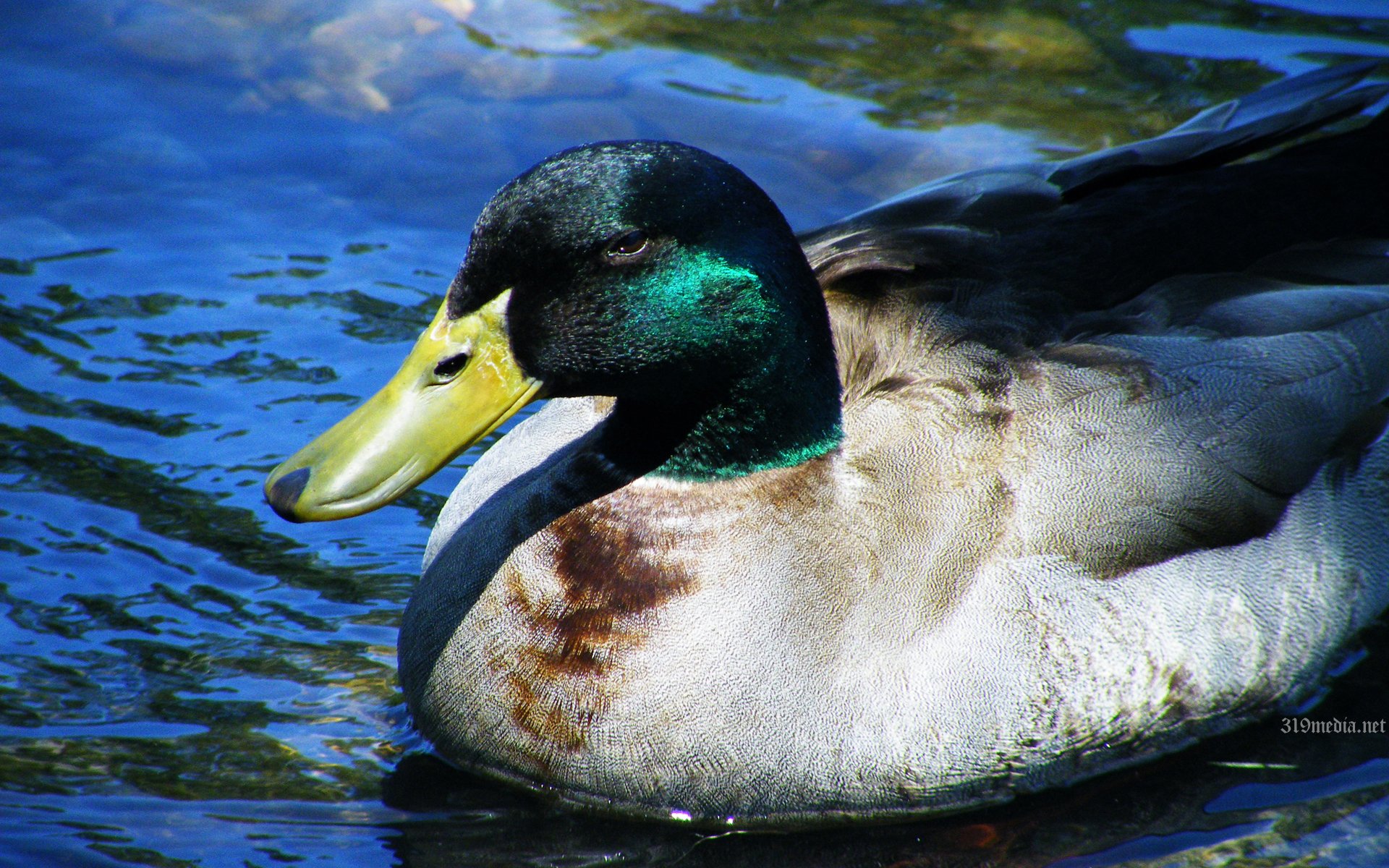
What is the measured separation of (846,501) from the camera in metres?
3.89

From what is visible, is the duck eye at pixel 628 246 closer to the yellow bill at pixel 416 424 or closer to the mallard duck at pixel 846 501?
the mallard duck at pixel 846 501

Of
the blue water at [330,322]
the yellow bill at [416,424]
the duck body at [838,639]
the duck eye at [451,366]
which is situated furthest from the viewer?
the blue water at [330,322]

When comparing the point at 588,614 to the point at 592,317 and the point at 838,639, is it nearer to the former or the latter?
the point at 838,639

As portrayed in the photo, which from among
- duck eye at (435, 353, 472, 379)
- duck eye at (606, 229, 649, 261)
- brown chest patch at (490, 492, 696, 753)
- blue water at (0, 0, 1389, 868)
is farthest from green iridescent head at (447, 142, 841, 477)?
blue water at (0, 0, 1389, 868)

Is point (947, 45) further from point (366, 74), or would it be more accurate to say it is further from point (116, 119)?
point (116, 119)

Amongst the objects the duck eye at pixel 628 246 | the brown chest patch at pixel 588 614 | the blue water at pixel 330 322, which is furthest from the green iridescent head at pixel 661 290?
the blue water at pixel 330 322

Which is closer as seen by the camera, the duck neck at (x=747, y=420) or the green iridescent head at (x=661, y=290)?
the green iridescent head at (x=661, y=290)

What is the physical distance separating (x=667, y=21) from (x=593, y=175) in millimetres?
5113

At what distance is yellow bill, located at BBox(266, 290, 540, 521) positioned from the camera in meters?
3.41

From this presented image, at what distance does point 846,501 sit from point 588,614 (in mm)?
692

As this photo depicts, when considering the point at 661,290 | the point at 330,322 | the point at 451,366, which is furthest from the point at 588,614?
the point at 330,322

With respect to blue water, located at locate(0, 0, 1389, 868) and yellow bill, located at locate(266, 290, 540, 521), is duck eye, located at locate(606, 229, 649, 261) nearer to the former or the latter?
yellow bill, located at locate(266, 290, 540, 521)

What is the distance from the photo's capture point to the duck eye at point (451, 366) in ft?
11.6

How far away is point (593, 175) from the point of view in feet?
11.2
